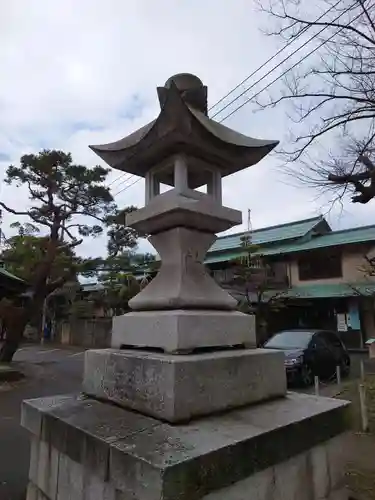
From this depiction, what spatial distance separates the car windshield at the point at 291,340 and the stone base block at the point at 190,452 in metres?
8.62

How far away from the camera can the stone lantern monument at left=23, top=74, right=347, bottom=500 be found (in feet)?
5.67

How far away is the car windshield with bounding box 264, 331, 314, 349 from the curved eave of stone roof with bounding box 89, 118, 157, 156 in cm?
931

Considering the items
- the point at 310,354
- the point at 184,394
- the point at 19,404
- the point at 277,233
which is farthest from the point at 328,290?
the point at 184,394

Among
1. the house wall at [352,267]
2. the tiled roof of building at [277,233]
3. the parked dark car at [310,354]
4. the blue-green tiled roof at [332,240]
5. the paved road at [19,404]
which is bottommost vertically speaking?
the paved road at [19,404]

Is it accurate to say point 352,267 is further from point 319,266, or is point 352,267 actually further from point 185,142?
point 185,142

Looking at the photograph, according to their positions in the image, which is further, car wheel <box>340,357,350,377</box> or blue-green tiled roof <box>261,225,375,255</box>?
blue-green tiled roof <box>261,225,375,255</box>

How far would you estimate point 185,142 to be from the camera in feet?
8.34

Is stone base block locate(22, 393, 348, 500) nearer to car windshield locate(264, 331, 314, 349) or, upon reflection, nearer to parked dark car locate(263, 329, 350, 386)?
parked dark car locate(263, 329, 350, 386)

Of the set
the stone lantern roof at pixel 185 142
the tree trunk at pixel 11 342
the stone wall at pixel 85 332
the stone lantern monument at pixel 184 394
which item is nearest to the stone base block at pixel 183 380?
the stone lantern monument at pixel 184 394

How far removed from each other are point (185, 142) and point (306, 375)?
9112 millimetres

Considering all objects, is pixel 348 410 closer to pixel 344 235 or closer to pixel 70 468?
pixel 70 468

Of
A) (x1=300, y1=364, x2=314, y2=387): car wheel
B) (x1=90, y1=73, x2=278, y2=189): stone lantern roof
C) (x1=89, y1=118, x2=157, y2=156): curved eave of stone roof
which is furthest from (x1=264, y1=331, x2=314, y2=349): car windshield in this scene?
(x1=89, y1=118, x2=157, y2=156): curved eave of stone roof

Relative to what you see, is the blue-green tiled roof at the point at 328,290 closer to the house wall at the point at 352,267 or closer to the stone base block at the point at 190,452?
the house wall at the point at 352,267

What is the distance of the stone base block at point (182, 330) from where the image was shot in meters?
2.22
